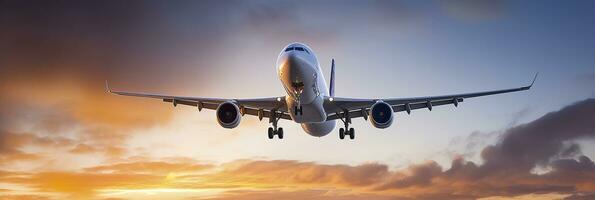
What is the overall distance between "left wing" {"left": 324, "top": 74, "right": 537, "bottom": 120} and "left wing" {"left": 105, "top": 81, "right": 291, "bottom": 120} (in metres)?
3.36

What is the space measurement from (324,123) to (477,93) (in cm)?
1095

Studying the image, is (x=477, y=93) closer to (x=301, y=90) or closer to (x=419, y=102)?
(x=419, y=102)

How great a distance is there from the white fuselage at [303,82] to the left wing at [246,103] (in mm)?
2021

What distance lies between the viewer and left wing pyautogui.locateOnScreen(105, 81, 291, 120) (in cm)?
4607

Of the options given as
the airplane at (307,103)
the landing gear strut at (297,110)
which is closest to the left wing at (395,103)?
the airplane at (307,103)

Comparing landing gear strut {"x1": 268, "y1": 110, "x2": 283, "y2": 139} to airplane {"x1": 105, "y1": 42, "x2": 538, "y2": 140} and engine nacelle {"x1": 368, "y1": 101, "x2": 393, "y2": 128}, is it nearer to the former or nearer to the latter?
airplane {"x1": 105, "y1": 42, "x2": 538, "y2": 140}

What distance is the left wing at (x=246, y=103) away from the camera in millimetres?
46072

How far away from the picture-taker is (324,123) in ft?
165

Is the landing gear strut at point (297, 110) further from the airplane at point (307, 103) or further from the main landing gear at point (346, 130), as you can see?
the main landing gear at point (346, 130)

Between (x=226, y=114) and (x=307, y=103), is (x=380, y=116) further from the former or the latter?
(x=226, y=114)

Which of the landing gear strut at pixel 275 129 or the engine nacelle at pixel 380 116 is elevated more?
the landing gear strut at pixel 275 129

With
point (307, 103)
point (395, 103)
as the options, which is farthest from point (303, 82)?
point (395, 103)

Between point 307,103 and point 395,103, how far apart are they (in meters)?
8.08

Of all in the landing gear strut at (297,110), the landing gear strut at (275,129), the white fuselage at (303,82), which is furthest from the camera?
the landing gear strut at (275,129)
